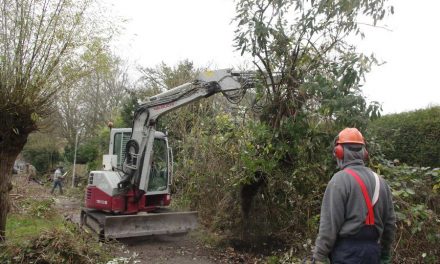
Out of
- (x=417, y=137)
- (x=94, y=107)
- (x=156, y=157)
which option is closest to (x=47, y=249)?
(x=156, y=157)

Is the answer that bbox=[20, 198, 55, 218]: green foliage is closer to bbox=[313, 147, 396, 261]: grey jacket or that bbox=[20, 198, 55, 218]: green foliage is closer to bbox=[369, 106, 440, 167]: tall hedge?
bbox=[369, 106, 440, 167]: tall hedge

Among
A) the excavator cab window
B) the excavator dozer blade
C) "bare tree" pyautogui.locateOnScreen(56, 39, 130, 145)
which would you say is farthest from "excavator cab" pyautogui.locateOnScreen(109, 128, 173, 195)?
"bare tree" pyautogui.locateOnScreen(56, 39, 130, 145)

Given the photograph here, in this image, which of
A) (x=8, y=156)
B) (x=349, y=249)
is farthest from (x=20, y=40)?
(x=349, y=249)

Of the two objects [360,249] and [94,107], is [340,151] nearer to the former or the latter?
[360,249]

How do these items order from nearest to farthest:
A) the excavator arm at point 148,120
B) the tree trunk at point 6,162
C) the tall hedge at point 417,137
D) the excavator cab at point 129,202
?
the tree trunk at point 6,162, the excavator cab at point 129,202, the excavator arm at point 148,120, the tall hedge at point 417,137

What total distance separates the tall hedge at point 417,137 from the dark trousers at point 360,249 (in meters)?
5.61

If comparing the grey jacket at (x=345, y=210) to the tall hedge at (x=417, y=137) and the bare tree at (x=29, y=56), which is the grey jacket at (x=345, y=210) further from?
the tall hedge at (x=417, y=137)

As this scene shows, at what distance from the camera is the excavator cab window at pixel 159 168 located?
9.36 m

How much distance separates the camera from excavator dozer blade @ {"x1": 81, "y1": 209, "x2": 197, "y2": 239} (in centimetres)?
796

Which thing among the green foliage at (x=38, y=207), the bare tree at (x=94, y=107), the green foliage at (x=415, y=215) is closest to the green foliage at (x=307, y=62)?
the green foliage at (x=415, y=215)

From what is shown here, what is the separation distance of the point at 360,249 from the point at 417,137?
6902mm

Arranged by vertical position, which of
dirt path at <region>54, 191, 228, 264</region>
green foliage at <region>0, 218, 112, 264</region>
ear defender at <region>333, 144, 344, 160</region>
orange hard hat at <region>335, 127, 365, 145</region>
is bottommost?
dirt path at <region>54, 191, 228, 264</region>

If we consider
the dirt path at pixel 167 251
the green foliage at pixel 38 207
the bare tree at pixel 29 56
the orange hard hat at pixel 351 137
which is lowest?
the dirt path at pixel 167 251

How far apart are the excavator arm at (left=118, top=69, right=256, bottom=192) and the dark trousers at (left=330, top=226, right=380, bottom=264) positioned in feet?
17.9
